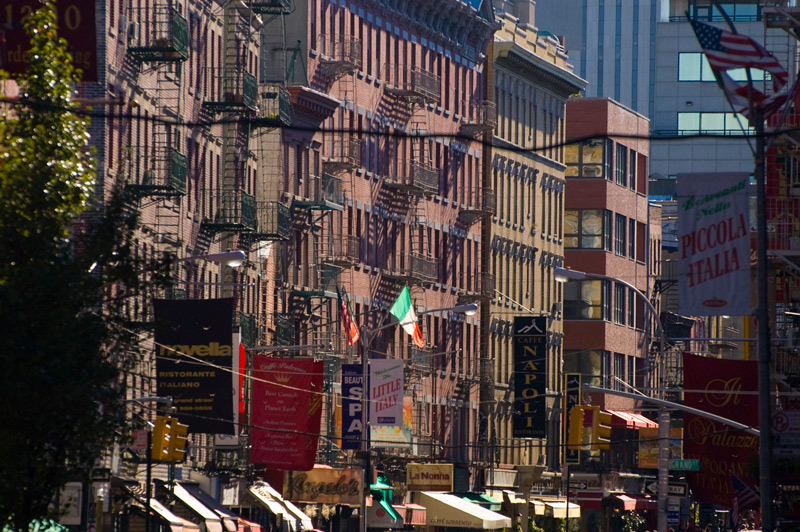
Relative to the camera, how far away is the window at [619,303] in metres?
112

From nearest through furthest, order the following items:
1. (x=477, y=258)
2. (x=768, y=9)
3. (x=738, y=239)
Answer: (x=738, y=239)
(x=768, y=9)
(x=477, y=258)

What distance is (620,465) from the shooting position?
10969cm

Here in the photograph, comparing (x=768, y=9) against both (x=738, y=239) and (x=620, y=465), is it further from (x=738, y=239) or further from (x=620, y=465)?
(x=620, y=465)

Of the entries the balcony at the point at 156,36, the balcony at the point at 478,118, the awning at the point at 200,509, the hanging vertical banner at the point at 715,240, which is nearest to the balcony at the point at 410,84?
the balcony at the point at 478,118

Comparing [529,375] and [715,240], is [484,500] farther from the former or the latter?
[715,240]

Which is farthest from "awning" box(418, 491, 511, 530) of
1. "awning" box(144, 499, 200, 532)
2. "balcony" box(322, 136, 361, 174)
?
"awning" box(144, 499, 200, 532)

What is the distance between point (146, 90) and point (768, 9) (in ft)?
58.8

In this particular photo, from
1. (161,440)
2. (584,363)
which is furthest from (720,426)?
(584,363)

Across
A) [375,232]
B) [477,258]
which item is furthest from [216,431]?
[477,258]

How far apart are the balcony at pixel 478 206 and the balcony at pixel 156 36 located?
34.6 metres

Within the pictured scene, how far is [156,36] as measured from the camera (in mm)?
60781

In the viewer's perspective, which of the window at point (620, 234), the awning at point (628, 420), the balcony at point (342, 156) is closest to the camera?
the balcony at point (342, 156)

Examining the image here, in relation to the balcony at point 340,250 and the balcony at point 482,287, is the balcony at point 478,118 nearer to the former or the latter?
the balcony at point 482,287

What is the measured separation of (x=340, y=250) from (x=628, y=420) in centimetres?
3078
